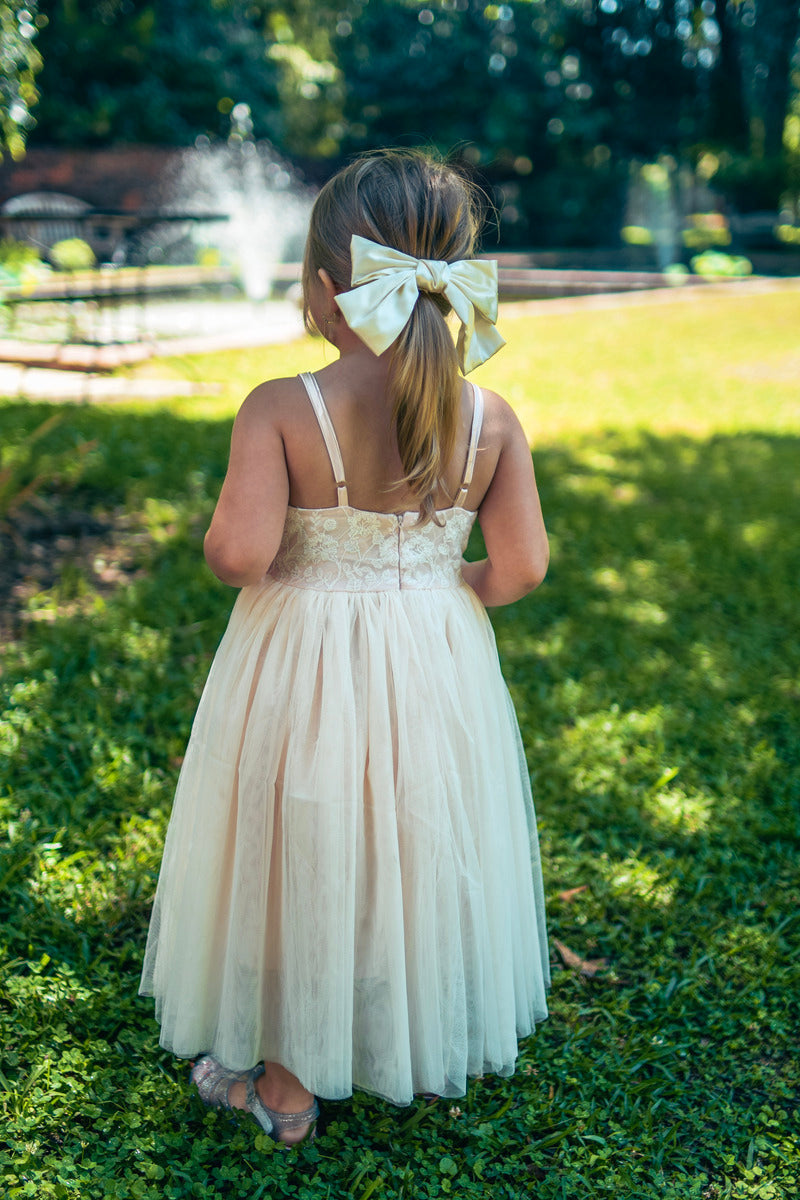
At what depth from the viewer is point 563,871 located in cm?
268

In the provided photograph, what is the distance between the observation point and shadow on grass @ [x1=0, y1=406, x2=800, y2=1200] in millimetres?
1853

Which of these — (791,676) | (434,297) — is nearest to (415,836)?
(434,297)

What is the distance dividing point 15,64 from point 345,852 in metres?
A: 3.60

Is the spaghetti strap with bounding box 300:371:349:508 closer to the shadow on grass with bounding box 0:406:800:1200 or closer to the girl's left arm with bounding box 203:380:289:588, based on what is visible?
the girl's left arm with bounding box 203:380:289:588

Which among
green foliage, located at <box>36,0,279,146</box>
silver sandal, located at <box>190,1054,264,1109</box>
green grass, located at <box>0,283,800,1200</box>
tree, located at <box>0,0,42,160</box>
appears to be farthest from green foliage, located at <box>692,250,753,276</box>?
silver sandal, located at <box>190,1054,264,1109</box>

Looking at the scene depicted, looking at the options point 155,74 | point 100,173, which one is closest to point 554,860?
point 100,173

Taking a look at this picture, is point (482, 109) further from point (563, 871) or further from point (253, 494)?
point (253, 494)

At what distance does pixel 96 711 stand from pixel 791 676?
252cm

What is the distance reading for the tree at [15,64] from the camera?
3676 mm

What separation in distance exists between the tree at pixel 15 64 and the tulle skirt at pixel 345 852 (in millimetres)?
3008

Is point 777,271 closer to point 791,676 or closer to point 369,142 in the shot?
point 369,142

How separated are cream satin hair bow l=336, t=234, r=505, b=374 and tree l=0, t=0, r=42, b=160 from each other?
114 inches

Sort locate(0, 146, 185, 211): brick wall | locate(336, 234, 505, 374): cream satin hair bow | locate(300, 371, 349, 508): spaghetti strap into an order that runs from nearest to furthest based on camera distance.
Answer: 1. locate(336, 234, 505, 374): cream satin hair bow
2. locate(300, 371, 349, 508): spaghetti strap
3. locate(0, 146, 185, 211): brick wall

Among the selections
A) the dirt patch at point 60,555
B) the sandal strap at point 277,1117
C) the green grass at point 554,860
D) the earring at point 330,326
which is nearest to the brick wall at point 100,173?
the green grass at point 554,860
